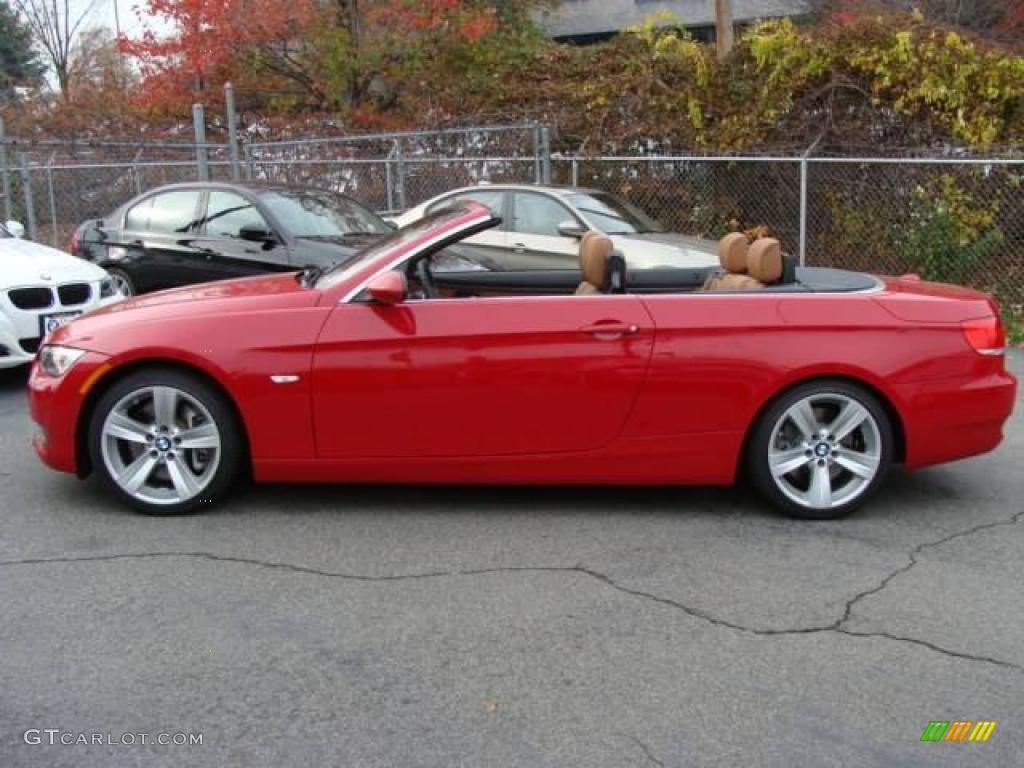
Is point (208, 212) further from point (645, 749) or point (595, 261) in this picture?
point (645, 749)

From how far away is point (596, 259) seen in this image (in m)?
5.23

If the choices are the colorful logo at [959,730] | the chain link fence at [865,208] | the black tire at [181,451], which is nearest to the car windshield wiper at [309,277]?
the black tire at [181,451]

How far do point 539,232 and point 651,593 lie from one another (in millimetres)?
7233

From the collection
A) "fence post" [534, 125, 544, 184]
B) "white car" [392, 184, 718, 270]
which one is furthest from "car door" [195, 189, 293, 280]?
"fence post" [534, 125, 544, 184]

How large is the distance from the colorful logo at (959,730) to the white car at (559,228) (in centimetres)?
736

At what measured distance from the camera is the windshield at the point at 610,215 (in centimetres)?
1064

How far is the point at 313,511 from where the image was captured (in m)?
5.09

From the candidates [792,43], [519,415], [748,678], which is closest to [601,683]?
[748,678]

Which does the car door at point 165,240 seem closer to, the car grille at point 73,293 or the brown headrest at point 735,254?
the car grille at point 73,293

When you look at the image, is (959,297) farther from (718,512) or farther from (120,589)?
(120,589)

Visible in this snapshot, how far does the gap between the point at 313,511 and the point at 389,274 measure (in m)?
1.22

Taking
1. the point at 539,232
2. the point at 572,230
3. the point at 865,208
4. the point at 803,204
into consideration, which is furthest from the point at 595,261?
the point at 865,208

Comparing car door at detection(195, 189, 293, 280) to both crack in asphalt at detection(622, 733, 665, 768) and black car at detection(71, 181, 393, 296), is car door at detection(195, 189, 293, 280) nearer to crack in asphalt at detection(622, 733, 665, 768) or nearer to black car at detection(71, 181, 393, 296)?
black car at detection(71, 181, 393, 296)

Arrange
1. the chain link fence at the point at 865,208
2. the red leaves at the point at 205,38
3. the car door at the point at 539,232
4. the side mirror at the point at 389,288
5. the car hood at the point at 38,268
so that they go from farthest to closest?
the red leaves at the point at 205,38, the chain link fence at the point at 865,208, the car door at the point at 539,232, the car hood at the point at 38,268, the side mirror at the point at 389,288
